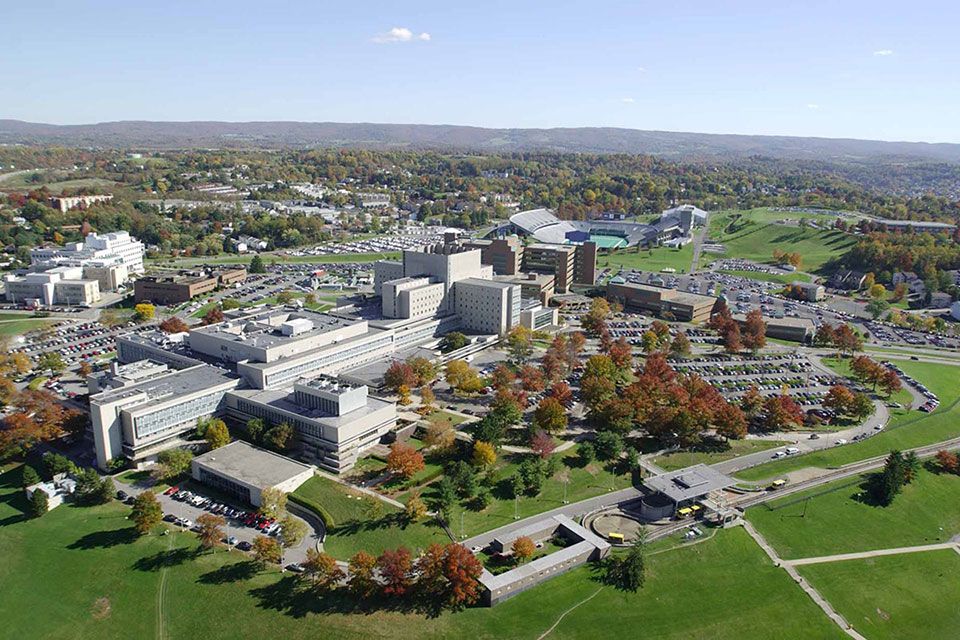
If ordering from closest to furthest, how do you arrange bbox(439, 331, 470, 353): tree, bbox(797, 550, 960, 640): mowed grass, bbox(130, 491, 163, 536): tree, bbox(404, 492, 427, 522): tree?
bbox(797, 550, 960, 640): mowed grass → bbox(130, 491, 163, 536): tree → bbox(404, 492, 427, 522): tree → bbox(439, 331, 470, 353): tree

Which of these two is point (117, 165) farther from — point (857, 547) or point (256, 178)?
point (857, 547)

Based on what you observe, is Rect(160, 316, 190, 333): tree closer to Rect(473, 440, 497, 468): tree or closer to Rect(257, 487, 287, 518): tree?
Rect(257, 487, 287, 518): tree

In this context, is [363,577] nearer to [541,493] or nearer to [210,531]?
[210,531]

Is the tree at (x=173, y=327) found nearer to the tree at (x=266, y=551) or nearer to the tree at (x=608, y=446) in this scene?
the tree at (x=266, y=551)

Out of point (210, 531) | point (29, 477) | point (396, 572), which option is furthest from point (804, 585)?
point (29, 477)

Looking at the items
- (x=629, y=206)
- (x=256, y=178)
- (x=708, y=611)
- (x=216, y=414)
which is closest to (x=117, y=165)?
(x=256, y=178)

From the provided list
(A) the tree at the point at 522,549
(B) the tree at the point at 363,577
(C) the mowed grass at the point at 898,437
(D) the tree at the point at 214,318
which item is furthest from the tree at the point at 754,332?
(D) the tree at the point at 214,318

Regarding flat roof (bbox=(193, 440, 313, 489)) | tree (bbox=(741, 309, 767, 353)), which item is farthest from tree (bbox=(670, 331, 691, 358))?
flat roof (bbox=(193, 440, 313, 489))
